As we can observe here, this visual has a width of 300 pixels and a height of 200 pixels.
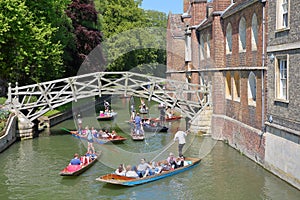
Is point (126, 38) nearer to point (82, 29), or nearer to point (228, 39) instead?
point (82, 29)

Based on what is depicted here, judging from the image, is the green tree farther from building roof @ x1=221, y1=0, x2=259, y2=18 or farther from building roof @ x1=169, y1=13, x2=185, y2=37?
building roof @ x1=169, y1=13, x2=185, y2=37

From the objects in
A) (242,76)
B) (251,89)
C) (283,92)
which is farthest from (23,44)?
(283,92)

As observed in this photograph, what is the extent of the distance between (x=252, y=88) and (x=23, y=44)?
13830mm

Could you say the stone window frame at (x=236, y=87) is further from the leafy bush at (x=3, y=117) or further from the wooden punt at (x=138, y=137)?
the leafy bush at (x=3, y=117)

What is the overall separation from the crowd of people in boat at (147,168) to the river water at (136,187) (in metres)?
0.39

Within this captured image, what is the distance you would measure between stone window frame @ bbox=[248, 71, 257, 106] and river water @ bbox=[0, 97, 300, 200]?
7.77 feet

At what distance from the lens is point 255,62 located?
1705cm

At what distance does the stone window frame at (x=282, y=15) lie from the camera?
45.6ft

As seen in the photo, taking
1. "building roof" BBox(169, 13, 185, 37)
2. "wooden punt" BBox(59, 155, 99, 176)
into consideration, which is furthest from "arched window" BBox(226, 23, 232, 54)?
"building roof" BBox(169, 13, 185, 37)

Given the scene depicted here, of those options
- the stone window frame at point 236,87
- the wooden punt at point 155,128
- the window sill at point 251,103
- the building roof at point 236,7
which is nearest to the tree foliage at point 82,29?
the wooden punt at point 155,128

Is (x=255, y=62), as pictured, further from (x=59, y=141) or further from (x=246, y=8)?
(x=59, y=141)

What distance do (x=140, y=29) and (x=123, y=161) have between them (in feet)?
107

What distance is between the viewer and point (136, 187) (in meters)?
14.3

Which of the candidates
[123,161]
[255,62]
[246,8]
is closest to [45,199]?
[123,161]
